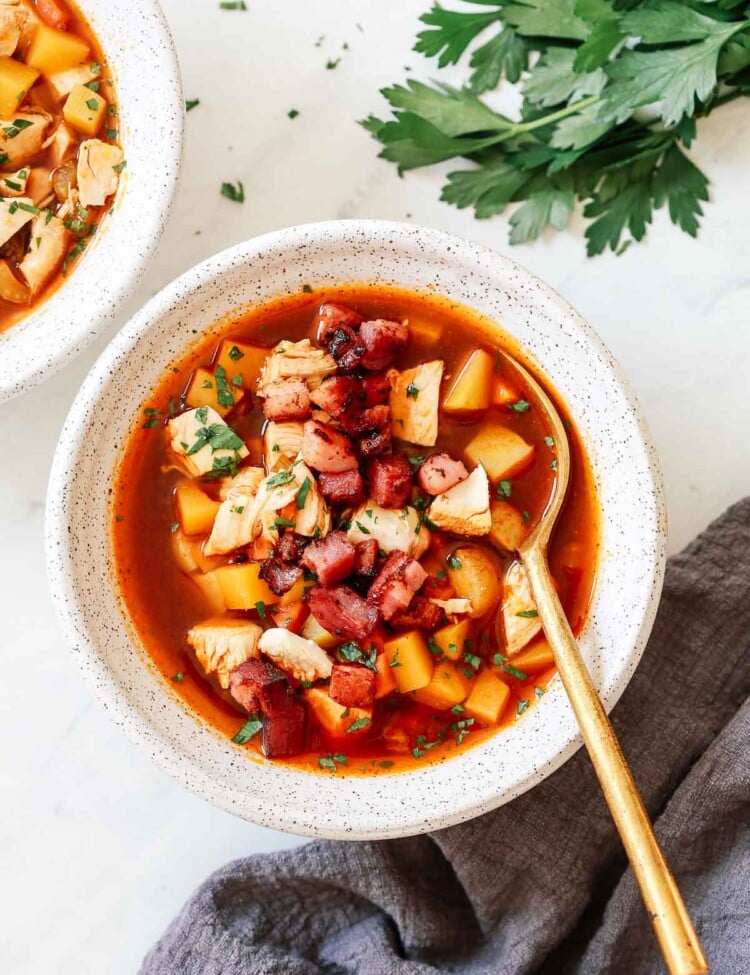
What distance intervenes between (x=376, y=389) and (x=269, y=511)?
38cm

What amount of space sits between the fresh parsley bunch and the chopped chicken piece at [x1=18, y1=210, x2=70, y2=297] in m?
0.89

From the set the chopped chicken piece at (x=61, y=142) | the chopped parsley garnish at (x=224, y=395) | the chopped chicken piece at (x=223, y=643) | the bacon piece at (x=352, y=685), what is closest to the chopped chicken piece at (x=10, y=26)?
the chopped chicken piece at (x=61, y=142)

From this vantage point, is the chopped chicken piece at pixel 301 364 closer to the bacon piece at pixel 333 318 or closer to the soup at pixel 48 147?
the bacon piece at pixel 333 318

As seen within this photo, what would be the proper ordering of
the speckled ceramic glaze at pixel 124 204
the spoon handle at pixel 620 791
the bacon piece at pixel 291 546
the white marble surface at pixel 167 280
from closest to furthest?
1. the spoon handle at pixel 620 791
2. the bacon piece at pixel 291 546
3. the speckled ceramic glaze at pixel 124 204
4. the white marble surface at pixel 167 280

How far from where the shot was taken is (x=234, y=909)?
2.80m

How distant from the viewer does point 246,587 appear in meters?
2.54

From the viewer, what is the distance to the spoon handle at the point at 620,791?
1.96 m

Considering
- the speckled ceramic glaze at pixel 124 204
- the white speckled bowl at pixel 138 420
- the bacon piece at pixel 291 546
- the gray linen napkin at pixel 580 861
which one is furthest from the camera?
the gray linen napkin at pixel 580 861

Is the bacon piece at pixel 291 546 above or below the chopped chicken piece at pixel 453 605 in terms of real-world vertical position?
above

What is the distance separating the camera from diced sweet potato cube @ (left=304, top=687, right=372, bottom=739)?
8.27ft

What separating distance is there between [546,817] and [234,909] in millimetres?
849

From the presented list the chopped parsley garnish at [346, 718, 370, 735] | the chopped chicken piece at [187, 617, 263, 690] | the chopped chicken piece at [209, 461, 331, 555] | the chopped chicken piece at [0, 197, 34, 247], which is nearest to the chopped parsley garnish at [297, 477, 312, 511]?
the chopped chicken piece at [209, 461, 331, 555]

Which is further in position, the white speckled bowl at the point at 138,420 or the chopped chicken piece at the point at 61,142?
the chopped chicken piece at the point at 61,142

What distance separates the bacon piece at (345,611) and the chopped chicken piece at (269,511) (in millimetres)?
153
